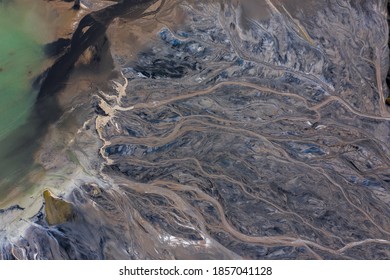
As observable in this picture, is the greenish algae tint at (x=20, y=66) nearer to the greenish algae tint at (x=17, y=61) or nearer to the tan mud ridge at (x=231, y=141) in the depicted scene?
the greenish algae tint at (x=17, y=61)

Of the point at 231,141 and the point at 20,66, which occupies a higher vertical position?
the point at 20,66

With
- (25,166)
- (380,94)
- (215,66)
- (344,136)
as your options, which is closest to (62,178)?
(25,166)

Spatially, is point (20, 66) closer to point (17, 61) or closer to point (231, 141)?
point (17, 61)

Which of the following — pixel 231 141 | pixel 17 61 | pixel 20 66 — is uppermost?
pixel 17 61

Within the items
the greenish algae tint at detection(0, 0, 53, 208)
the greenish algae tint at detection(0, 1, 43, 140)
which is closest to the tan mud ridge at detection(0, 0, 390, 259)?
the greenish algae tint at detection(0, 0, 53, 208)

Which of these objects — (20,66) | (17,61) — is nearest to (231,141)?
(20,66)

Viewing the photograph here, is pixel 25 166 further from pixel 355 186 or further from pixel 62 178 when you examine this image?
pixel 355 186
